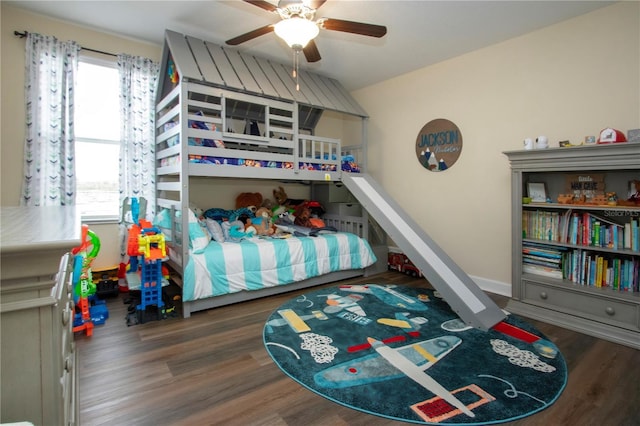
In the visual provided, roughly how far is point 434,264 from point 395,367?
3.96 ft

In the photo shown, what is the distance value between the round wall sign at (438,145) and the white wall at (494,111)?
7cm

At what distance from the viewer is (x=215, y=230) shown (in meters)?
3.30

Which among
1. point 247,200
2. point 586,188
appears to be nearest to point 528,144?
point 586,188

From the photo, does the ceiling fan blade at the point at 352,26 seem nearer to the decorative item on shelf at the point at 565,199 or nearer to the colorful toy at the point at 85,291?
the decorative item on shelf at the point at 565,199

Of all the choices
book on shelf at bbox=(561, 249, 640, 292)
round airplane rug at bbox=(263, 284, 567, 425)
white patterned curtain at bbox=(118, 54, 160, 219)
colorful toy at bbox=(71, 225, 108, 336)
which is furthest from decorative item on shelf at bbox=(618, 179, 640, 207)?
white patterned curtain at bbox=(118, 54, 160, 219)

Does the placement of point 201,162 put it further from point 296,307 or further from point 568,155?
point 568,155

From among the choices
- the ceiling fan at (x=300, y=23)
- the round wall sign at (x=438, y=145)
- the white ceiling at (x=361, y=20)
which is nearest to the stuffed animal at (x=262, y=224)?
the white ceiling at (x=361, y=20)

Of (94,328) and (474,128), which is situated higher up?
(474,128)

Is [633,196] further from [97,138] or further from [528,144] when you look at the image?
[97,138]

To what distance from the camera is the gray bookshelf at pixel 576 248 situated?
92.3 inches

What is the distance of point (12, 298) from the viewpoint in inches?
26.4

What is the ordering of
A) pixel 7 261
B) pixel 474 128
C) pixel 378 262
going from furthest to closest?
pixel 378 262, pixel 474 128, pixel 7 261

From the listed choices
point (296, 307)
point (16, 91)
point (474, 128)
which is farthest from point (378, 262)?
point (16, 91)

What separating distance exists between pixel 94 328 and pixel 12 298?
7.32 ft
